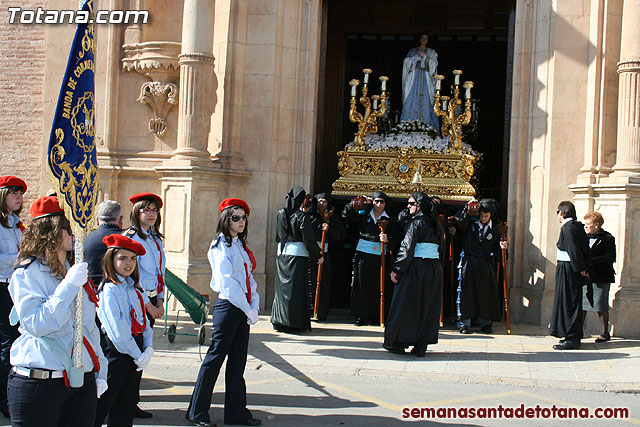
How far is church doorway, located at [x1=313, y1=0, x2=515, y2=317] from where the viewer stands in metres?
17.0

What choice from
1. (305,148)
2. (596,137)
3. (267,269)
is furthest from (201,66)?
(596,137)

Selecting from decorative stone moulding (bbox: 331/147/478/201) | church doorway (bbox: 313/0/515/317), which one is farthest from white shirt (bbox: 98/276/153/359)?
church doorway (bbox: 313/0/515/317)

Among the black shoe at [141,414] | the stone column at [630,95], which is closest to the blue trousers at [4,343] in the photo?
the black shoe at [141,414]

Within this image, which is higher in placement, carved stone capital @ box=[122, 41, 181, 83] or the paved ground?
carved stone capital @ box=[122, 41, 181, 83]

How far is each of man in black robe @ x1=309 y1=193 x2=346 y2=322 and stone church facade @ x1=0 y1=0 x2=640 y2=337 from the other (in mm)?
1198

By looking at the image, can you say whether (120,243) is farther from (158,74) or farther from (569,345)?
(158,74)

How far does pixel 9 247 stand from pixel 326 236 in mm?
5806

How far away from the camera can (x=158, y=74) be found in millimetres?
13508

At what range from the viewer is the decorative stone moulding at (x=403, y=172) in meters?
13.6

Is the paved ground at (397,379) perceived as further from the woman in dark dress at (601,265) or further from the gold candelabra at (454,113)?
the gold candelabra at (454,113)

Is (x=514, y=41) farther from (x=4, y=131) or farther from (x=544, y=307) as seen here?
(x=4, y=131)

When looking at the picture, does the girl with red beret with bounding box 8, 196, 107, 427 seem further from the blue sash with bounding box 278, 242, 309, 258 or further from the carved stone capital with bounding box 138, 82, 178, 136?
the carved stone capital with bounding box 138, 82, 178, 136

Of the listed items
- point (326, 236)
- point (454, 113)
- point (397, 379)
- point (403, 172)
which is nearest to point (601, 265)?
point (397, 379)

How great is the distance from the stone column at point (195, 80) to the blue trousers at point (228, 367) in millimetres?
6326
